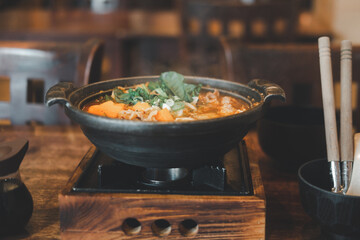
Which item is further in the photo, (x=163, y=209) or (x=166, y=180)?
(x=166, y=180)

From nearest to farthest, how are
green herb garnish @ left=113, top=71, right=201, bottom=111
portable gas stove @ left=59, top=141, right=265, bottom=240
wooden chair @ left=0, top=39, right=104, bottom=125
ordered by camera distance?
portable gas stove @ left=59, top=141, right=265, bottom=240 < green herb garnish @ left=113, top=71, right=201, bottom=111 < wooden chair @ left=0, top=39, right=104, bottom=125

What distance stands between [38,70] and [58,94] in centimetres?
126

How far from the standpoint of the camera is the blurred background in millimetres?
2326

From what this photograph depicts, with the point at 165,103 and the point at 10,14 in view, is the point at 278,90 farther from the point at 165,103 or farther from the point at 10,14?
the point at 10,14

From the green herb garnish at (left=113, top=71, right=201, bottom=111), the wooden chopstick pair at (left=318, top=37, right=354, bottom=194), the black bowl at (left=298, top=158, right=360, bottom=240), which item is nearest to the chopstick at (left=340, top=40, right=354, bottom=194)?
the wooden chopstick pair at (left=318, top=37, right=354, bottom=194)

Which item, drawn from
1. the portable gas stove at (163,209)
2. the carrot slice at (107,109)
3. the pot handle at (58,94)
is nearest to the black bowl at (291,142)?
the portable gas stove at (163,209)

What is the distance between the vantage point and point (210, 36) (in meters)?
3.57

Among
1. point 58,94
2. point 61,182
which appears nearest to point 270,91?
point 58,94

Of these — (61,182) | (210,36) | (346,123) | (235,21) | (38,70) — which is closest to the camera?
(346,123)

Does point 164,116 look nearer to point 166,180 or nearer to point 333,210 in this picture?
point 166,180

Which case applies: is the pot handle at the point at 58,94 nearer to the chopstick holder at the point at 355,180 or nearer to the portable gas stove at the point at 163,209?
the portable gas stove at the point at 163,209

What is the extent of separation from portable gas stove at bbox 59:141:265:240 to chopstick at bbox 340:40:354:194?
251 mm

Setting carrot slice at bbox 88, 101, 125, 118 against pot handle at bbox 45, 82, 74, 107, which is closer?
pot handle at bbox 45, 82, 74, 107

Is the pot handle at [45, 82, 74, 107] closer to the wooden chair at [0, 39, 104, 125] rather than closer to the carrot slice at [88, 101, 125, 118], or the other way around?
the carrot slice at [88, 101, 125, 118]
